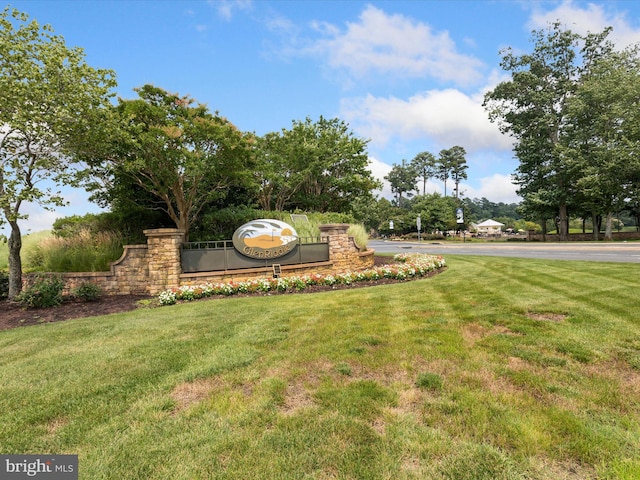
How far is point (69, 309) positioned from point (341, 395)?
7.91 metres

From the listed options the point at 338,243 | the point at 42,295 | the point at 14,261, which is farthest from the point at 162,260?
the point at 338,243

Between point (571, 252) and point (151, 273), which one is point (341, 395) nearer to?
point (151, 273)

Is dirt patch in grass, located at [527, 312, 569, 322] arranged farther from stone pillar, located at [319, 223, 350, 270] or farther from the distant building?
the distant building

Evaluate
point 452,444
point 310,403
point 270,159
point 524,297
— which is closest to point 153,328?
point 310,403

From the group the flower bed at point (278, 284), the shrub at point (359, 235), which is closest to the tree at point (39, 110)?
the flower bed at point (278, 284)

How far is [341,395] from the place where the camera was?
2.90 m

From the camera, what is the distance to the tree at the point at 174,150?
391 inches

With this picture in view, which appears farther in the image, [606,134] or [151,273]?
[606,134]

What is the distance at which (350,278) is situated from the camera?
9.74 meters

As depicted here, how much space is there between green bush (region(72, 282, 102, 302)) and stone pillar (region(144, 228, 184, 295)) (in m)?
1.26

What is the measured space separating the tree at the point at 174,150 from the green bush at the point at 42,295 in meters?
3.81

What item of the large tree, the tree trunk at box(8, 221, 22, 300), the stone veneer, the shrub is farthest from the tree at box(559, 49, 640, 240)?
the tree trunk at box(8, 221, 22, 300)

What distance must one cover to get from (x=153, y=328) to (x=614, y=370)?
6212 mm

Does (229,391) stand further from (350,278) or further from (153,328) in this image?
(350,278)
